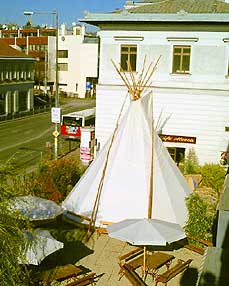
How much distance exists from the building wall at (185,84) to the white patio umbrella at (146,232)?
11604 mm

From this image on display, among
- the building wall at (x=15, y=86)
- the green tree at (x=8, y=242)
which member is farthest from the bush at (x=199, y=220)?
the building wall at (x=15, y=86)

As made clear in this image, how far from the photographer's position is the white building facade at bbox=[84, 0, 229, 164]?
2162cm

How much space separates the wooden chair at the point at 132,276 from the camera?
10.9 meters

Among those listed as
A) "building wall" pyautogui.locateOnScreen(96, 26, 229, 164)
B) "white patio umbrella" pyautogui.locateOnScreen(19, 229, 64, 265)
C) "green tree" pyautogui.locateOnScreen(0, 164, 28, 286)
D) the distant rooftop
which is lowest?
"white patio umbrella" pyautogui.locateOnScreen(19, 229, 64, 265)

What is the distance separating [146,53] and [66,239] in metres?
11.7

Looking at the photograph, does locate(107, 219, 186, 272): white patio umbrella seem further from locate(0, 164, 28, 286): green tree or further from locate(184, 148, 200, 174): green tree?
locate(184, 148, 200, 174): green tree

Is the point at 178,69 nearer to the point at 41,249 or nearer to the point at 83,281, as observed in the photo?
the point at 83,281

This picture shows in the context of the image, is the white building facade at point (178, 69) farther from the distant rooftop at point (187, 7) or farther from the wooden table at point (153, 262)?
the wooden table at point (153, 262)

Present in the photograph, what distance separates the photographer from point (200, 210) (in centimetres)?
1362

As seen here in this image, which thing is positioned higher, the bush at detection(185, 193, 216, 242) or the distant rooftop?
the distant rooftop

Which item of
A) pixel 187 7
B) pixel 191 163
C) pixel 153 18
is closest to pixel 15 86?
pixel 187 7

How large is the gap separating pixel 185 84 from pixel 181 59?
49.9 inches

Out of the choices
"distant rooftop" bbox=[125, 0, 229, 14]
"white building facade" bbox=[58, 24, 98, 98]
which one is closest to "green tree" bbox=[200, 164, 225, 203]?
"distant rooftop" bbox=[125, 0, 229, 14]

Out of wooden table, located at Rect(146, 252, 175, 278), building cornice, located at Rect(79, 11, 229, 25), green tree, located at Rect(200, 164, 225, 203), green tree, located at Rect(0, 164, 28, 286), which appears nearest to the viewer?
green tree, located at Rect(0, 164, 28, 286)
